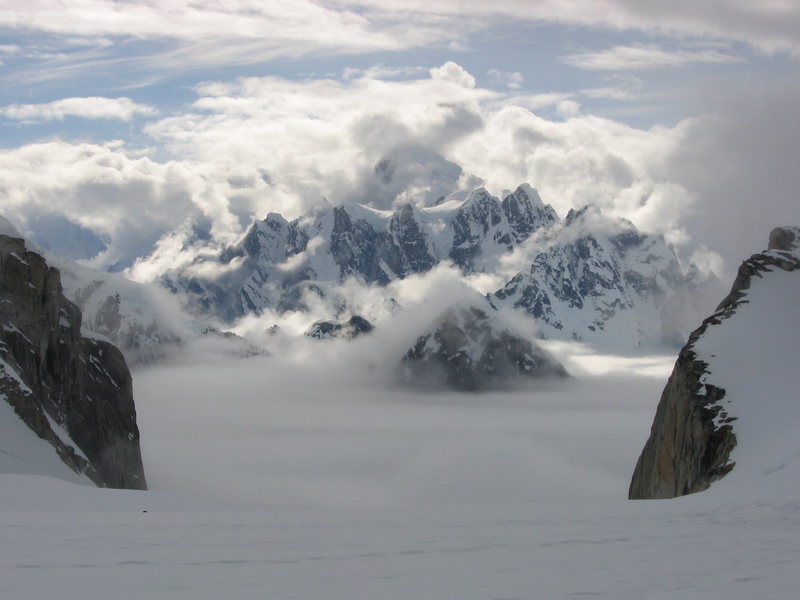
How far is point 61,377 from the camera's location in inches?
3841

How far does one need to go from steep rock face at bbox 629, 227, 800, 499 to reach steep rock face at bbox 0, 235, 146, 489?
46.6 m

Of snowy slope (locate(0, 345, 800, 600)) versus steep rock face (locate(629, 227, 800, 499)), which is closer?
snowy slope (locate(0, 345, 800, 600))

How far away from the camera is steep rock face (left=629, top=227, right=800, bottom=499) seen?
44.5 meters

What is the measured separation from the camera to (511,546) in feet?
69.8

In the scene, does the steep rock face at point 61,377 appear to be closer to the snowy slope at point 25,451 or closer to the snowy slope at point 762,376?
the snowy slope at point 25,451

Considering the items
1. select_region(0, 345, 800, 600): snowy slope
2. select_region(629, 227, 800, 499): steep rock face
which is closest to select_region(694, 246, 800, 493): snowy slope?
select_region(629, 227, 800, 499): steep rock face

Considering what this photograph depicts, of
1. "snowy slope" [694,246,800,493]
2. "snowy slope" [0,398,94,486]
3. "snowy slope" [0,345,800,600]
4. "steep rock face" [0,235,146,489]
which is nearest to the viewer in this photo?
"snowy slope" [0,345,800,600]

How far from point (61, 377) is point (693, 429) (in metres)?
74.3

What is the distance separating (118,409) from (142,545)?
94.4m

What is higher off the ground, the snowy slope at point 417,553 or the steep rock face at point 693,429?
the snowy slope at point 417,553

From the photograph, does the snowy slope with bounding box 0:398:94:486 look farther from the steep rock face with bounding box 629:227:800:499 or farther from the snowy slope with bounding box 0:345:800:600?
the steep rock face with bounding box 629:227:800:499

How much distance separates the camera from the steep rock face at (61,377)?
76.0 m

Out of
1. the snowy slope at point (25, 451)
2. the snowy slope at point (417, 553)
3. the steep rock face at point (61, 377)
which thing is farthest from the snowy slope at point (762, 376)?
the steep rock face at point (61, 377)

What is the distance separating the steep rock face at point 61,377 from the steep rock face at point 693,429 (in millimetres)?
46614
